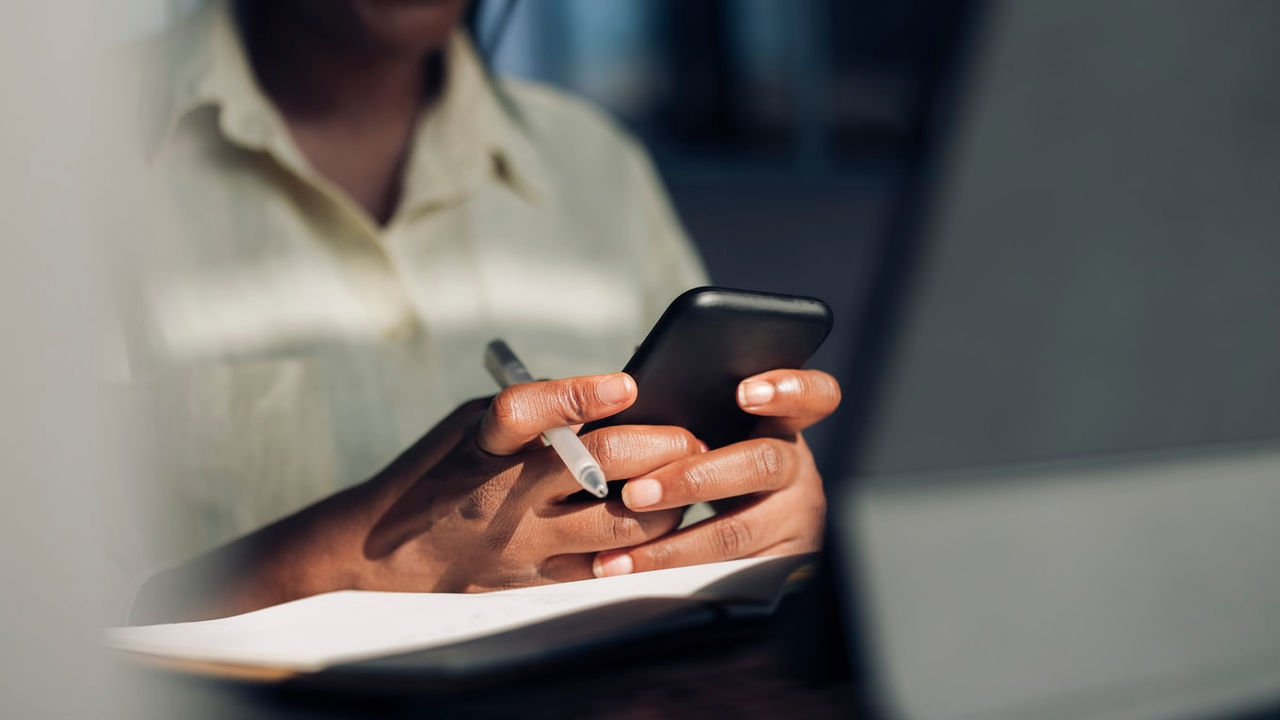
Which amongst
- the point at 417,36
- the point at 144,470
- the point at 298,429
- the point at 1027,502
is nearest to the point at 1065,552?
the point at 1027,502

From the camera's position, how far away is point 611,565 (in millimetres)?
180

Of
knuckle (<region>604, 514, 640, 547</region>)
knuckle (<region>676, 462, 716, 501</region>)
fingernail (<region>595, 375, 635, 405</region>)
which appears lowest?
knuckle (<region>604, 514, 640, 547</region>)

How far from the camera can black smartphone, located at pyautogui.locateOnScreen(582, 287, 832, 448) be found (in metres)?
0.17

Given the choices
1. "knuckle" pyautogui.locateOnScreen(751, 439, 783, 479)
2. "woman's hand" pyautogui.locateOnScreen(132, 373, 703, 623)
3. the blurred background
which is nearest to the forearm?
"woman's hand" pyautogui.locateOnScreen(132, 373, 703, 623)

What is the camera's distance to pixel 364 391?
434 mm

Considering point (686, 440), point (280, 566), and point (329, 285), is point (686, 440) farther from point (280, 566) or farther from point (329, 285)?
point (329, 285)

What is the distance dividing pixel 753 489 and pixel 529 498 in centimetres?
5

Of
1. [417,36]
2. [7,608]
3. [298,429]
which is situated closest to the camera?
[7,608]

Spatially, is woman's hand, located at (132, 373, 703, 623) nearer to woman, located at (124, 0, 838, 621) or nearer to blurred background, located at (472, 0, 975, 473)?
woman, located at (124, 0, 838, 621)

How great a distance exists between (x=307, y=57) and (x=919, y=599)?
19.3 inches

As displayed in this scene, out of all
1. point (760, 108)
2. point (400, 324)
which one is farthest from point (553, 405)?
point (760, 108)

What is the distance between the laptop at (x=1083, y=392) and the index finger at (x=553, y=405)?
0.05m

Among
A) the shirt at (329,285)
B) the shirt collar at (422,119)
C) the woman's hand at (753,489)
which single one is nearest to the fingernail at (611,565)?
the woman's hand at (753,489)

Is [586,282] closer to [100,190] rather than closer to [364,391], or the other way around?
[364,391]
